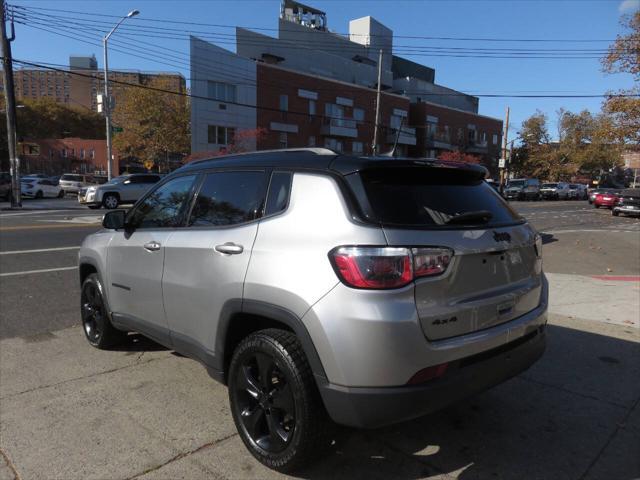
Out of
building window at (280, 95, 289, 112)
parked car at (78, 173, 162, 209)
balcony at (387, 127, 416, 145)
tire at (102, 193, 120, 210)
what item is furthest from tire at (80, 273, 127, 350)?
balcony at (387, 127, 416, 145)

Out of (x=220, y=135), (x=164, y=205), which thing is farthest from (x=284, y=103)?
(x=164, y=205)

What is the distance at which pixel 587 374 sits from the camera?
13.8ft

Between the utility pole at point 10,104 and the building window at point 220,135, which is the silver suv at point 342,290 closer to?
the utility pole at point 10,104

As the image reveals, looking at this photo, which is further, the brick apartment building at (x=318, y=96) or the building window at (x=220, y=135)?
the building window at (x=220, y=135)

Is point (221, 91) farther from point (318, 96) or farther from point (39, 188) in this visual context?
point (39, 188)

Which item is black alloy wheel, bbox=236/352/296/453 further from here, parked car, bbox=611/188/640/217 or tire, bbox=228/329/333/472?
parked car, bbox=611/188/640/217

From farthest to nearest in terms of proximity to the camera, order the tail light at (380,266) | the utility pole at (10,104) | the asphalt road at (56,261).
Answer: the utility pole at (10,104), the asphalt road at (56,261), the tail light at (380,266)

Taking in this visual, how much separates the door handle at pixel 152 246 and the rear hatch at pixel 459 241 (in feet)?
5.79

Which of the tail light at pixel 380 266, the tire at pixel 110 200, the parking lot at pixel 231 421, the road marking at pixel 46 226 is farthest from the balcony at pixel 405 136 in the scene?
the tail light at pixel 380 266

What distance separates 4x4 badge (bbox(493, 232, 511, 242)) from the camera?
2.81 meters

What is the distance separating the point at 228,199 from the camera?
3273 mm

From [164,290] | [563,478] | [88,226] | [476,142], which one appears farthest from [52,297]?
[476,142]

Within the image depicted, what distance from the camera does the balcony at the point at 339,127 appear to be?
4731 centimetres

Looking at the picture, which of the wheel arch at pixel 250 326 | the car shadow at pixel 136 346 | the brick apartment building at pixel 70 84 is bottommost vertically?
the car shadow at pixel 136 346
